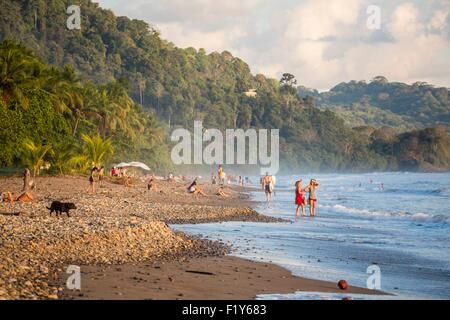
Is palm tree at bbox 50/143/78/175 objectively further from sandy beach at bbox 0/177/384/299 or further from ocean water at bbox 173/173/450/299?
sandy beach at bbox 0/177/384/299

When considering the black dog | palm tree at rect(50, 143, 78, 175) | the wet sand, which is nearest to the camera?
the wet sand

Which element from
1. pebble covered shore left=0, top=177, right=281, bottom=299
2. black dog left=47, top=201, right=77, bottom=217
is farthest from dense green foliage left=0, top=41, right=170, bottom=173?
black dog left=47, top=201, right=77, bottom=217

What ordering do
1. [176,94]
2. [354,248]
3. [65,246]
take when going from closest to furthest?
[65,246]
[354,248]
[176,94]

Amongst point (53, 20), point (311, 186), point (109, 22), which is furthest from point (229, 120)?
point (311, 186)

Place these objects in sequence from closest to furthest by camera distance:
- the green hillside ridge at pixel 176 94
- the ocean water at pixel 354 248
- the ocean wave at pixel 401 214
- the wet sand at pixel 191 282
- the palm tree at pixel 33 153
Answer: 1. the wet sand at pixel 191 282
2. the ocean water at pixel 354 248
3. the ocean wave at pixel 401 214
4. the palm tree at pixel 33 153
5. the green hillside ridge at pixel 176 94

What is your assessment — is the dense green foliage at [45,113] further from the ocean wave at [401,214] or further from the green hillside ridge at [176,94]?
the green hillside ridge at [176,94]

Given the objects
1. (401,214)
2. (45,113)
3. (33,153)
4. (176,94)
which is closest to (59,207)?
(33,153)

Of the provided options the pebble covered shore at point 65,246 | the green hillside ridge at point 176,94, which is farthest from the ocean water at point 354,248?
the green hillside ridge at point 176,94

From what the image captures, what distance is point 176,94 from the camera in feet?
406

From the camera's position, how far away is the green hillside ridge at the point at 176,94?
115 m

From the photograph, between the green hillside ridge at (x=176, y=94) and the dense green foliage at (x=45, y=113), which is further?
the green hillside ridge at (x=176, y=94)

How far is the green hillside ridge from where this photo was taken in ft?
378

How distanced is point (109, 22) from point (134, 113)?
7228cm

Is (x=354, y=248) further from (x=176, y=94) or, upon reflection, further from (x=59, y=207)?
(x=176, y=94)
